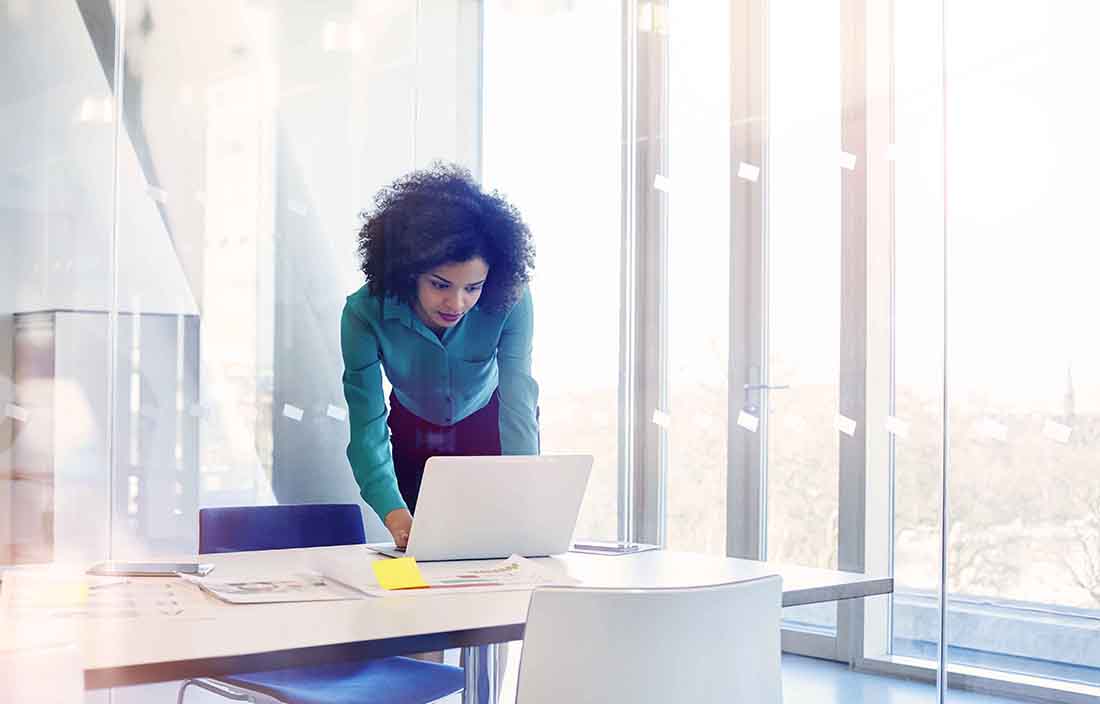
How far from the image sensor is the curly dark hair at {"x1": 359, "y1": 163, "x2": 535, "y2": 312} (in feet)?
9.63

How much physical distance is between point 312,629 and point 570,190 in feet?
10.5

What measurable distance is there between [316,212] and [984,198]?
7.43 feet

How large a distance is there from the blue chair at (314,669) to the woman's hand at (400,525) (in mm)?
313

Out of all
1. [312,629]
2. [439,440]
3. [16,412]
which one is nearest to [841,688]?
[439,440]

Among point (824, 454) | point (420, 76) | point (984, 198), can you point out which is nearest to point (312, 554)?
point (824, 454)

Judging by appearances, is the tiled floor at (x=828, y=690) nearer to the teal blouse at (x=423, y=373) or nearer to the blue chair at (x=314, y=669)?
the blue chair at (x=314, y=669)

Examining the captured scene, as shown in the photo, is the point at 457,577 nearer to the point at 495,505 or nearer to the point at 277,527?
the point at 495,505

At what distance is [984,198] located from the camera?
122 inches

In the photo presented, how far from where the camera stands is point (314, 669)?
245 cm

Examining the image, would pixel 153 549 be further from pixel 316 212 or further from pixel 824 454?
pixel 824 454

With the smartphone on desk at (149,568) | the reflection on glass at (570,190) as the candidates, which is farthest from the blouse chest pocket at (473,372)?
the smartphone on desk at (149,568)

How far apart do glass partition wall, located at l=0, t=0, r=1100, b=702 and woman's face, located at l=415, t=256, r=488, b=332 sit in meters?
1.08

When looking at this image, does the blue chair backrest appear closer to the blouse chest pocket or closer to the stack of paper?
the blouse chest pocket

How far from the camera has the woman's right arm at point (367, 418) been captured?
241cm
